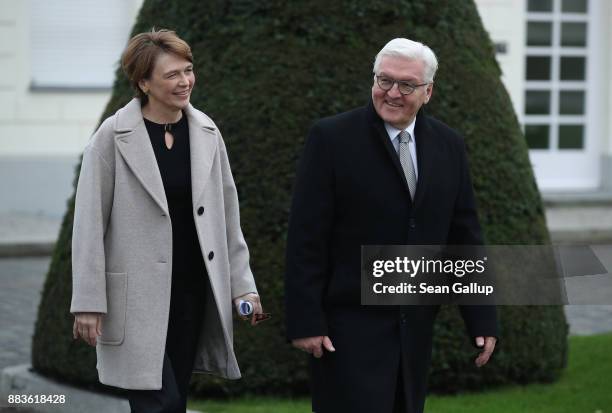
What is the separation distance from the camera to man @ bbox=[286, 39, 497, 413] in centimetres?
383

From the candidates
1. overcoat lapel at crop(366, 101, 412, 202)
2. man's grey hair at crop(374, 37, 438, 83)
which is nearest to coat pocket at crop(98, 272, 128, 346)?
overcoat lapel at crop(366, 101, 412, 202)

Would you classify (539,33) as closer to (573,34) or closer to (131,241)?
(573,34)

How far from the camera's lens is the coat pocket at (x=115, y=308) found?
4055mm

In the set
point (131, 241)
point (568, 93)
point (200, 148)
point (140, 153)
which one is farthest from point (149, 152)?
point (568, 93)

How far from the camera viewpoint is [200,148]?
4.14 m

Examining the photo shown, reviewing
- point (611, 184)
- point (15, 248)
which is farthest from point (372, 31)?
point (611, 184)

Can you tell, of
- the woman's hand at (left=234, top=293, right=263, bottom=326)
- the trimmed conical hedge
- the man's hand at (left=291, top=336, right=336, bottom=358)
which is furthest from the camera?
the trimmed conical hedge

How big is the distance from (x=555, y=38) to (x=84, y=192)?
13.5 meters

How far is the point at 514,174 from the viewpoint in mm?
6285

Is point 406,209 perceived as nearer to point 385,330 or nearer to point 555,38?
point 385,330

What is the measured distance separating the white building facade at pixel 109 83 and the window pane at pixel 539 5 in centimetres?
1

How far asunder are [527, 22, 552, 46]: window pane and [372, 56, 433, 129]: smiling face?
13147 mm

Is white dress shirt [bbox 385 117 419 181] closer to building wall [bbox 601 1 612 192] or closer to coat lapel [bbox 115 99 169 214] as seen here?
coat lapel [bbox 115 99 169 214]

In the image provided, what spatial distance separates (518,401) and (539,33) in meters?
11.4
